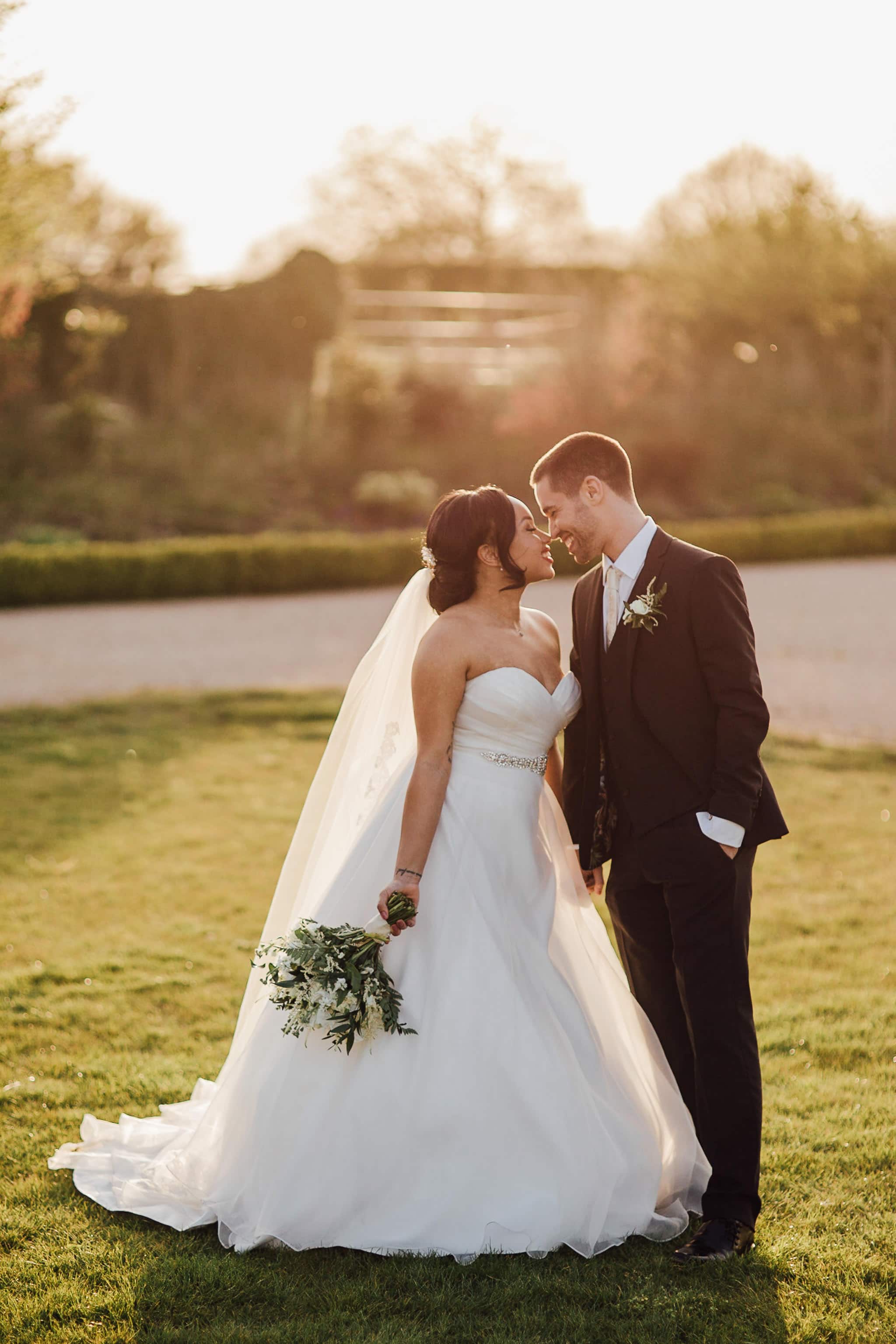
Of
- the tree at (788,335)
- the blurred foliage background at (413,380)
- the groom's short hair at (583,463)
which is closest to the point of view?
the groom's short hair at (583,463)

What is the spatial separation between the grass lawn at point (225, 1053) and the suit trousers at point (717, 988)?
23 centimetres

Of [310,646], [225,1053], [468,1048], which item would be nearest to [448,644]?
[468,1048]

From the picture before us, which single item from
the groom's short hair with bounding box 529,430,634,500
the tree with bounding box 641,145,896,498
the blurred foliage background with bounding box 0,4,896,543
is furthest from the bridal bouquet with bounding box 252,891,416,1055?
the tree with bounding box 641,145,896,498

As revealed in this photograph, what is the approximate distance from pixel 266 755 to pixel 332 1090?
247 inches

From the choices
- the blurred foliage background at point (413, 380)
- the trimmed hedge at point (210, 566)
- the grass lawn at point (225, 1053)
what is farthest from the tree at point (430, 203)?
the grass lawn at point (225, 1053)

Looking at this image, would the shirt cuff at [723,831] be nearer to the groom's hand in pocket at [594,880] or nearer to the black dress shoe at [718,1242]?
the groom's hand in pocket at [594,880]

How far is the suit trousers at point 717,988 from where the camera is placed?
10.0ft

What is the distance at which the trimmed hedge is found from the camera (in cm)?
1578

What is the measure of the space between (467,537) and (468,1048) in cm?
134

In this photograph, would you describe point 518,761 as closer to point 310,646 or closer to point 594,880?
point 594,880

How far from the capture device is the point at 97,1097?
418 cm

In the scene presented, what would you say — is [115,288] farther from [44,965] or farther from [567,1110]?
[567,1110]

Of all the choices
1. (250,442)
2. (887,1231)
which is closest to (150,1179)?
(887,1231)

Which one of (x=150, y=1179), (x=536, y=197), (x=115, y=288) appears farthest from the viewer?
(x=536, y=197)
